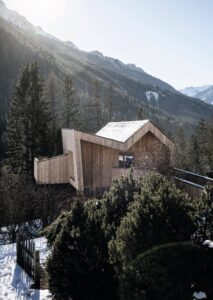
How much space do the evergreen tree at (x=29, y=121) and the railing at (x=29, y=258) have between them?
2098 cm

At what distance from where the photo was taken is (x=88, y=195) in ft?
63.8

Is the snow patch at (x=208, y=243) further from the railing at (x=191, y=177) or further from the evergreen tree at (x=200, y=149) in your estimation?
the evergreen tree at (x=200, y=149)

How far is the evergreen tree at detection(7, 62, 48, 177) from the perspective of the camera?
31.8 meters

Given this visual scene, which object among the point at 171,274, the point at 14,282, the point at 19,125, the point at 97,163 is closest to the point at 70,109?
the point at 19,125

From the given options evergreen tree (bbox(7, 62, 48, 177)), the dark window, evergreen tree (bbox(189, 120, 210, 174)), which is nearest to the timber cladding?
the dark window

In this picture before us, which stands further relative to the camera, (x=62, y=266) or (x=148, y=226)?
(x=62, y=266)

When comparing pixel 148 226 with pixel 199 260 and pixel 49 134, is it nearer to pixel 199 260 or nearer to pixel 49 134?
pixel 199 260

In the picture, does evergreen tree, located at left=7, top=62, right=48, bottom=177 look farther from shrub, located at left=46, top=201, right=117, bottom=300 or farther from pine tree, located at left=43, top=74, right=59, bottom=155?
shrub, located at left=46, top=201, right=117, bottom=300

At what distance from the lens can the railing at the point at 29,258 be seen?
9.45 m

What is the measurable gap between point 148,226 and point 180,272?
2.93 ft

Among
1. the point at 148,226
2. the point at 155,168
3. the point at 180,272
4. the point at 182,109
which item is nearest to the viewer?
the point at 180,272

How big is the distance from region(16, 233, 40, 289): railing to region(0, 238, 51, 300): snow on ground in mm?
166


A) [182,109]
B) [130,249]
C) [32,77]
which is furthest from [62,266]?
[182,109]

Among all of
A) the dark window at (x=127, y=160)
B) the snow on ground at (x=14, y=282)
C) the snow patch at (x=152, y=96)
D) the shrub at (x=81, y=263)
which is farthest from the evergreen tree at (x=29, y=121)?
the snow patch at (x=152, y=96)
